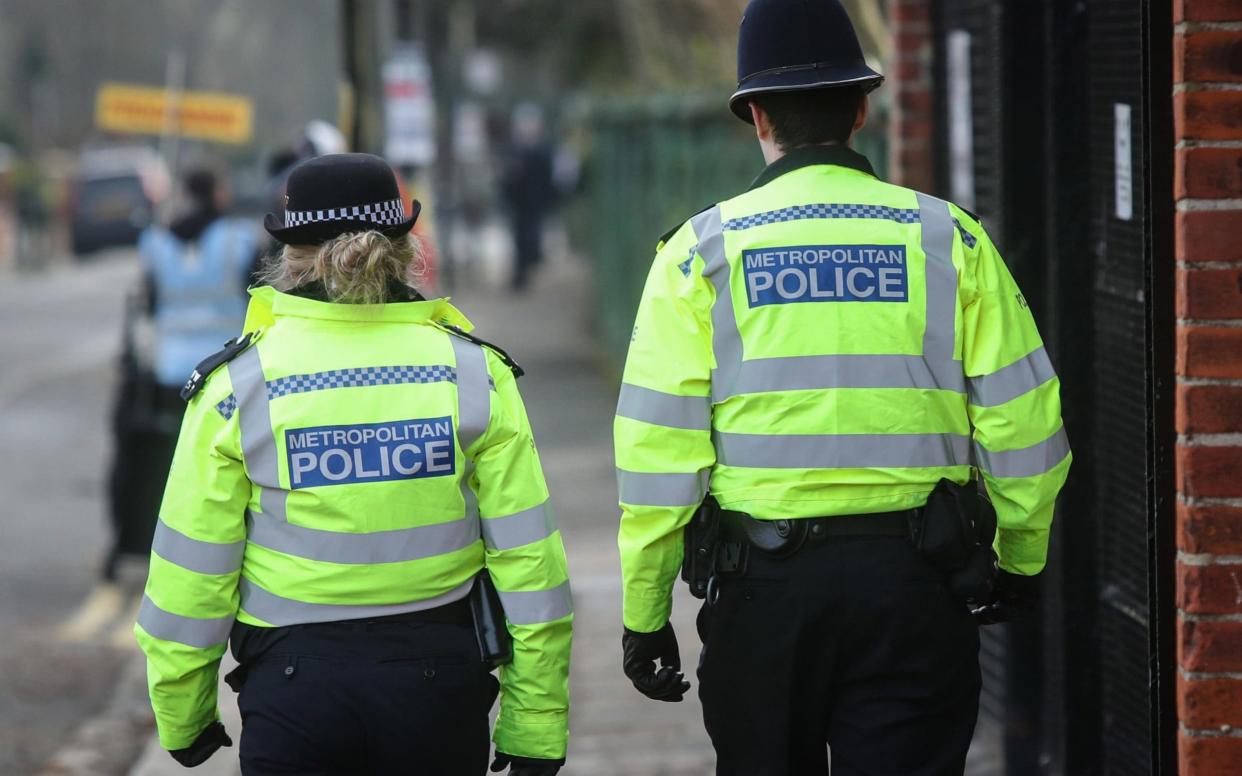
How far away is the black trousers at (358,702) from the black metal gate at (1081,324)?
158 cm

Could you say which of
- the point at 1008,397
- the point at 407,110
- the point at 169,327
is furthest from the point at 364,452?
the point at 407,110

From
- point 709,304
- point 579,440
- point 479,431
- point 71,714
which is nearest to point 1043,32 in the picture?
point 709,304

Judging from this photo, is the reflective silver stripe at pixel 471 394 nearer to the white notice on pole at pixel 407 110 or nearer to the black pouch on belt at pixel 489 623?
the black pouch on belt at pixel 489 623

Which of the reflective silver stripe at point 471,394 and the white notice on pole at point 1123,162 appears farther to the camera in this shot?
the white notice on pole at point 1123,162

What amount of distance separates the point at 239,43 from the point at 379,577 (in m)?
7.63

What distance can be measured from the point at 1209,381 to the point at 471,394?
4.53 feet

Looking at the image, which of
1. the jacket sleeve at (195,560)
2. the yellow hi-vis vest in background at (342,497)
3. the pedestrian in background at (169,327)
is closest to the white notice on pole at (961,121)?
the yellow hi-vis vest in background at (342,497)

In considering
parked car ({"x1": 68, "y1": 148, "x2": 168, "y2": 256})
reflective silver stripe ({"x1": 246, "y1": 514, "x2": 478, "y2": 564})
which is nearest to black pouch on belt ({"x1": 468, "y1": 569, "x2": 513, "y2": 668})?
reflective silver stripe ({"x1": 246, "y1": 514, "x2": 478, "y2": 564})

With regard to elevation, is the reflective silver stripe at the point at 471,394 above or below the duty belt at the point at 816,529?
above

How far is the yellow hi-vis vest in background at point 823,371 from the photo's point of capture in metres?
3.52

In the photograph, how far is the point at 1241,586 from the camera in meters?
3.60

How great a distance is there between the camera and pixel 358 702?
345 centimetres

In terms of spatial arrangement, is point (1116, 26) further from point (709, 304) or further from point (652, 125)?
point (652, 125)

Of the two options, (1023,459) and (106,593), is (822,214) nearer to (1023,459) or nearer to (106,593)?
(1023,459)
